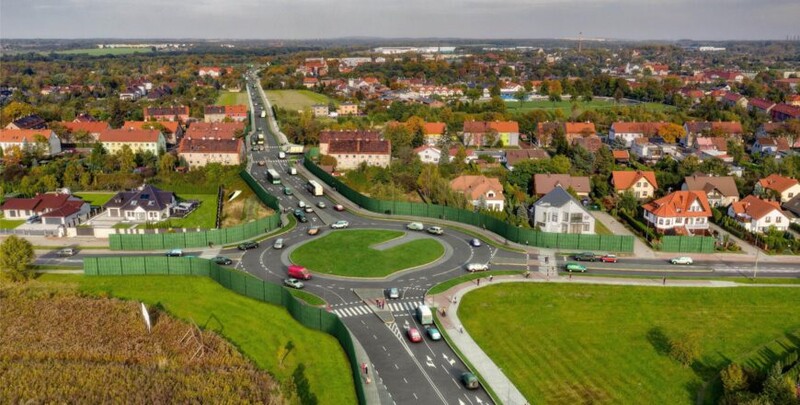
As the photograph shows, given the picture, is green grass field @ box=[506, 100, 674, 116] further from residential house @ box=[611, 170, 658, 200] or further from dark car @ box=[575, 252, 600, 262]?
dark car @ box=[575, 252, 600, 262]

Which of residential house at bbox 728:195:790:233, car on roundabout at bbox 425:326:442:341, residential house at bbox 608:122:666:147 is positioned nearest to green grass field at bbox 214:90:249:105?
residential house at bbox 608:122:666:147

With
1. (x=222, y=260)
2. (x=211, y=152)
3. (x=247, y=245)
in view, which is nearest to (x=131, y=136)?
(x=211, y=152)

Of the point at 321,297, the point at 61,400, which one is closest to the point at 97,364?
the point at 61,400

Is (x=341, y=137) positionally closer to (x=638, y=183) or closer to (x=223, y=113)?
(x=638, y=183)

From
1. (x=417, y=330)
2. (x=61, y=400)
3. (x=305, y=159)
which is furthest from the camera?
(x=305, y=159)

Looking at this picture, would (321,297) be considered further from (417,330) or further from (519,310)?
(519,310)

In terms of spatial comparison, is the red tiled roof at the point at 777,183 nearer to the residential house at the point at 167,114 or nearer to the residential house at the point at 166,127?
the residential house at the point at 166,127
